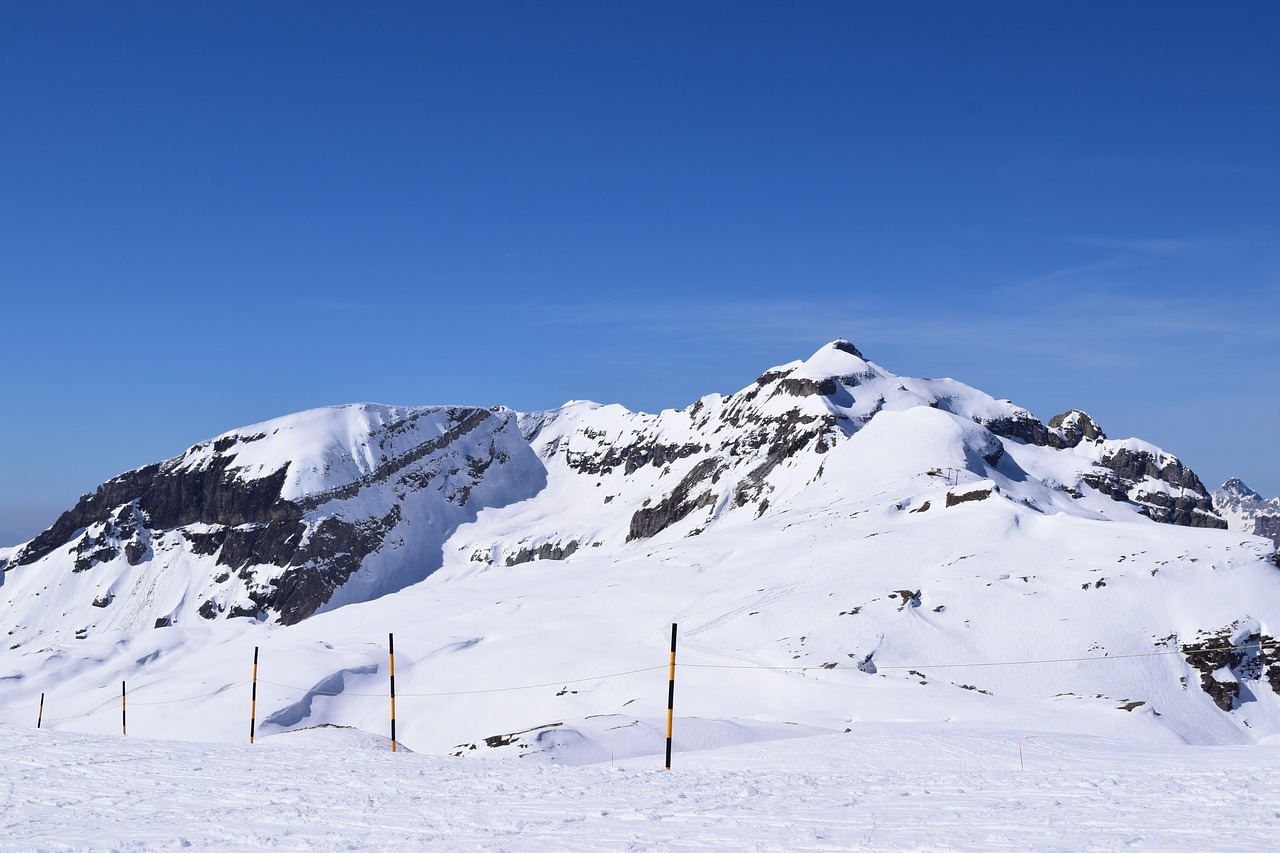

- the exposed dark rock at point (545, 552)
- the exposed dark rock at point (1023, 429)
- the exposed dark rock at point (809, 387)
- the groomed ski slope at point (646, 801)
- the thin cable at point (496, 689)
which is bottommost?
the thin cable at point (496, 689)

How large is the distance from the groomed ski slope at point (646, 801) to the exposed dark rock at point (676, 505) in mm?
122588

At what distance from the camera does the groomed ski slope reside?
445 inches

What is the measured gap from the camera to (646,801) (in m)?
13.9

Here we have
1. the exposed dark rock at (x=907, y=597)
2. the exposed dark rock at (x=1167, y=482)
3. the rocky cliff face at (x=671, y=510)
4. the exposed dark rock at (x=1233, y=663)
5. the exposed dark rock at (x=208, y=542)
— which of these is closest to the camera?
the exposed dark rock at (x=1233, y=663)

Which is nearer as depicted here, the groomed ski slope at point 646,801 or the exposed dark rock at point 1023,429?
the groomed ski slope at point 646,801

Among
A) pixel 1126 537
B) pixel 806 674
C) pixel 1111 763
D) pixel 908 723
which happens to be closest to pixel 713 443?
pixel 1126 537

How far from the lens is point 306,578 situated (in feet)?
599

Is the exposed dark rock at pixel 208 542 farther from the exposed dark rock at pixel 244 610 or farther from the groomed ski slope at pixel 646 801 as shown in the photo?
the groomed ski slope at pixel 646 801

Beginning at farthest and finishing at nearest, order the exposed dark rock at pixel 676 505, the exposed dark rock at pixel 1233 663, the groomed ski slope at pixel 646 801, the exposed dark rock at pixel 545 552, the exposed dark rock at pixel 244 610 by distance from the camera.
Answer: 1. the exposed dark rock at pixel 244 610
2. the exposed dark rock at pixel 545 552
3. the exposed dark rock at pixel 676 505
4. the exposed dark rock at pixel 1233 663
5. the groomed ski slope at pixel 646 801

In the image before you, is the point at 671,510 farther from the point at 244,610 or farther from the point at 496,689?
the point at 496,689

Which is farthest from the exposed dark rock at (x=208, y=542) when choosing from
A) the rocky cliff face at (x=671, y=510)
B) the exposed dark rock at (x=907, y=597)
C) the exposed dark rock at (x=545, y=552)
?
the exposed dark rock at (x=907, y=597)

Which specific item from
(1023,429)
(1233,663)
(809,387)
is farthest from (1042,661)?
(1023,429)

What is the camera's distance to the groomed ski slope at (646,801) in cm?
1130

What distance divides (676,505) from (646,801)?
136037mm
